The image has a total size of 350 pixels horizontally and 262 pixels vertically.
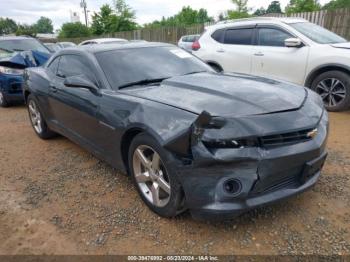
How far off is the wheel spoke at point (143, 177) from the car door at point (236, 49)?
471 cm

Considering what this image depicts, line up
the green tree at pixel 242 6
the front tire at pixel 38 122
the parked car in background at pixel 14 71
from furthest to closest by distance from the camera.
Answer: the green tree at pixel 242 6, the parked car in background at pixel 14 71, the front tire at pixel 38 122

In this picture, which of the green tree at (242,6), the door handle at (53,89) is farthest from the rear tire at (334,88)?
the green tree at (242,6)

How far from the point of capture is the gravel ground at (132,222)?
2.41 metres

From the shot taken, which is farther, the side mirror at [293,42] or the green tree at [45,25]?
the green tree at [45,25]

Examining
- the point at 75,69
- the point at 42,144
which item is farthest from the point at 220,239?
the point at 42,144

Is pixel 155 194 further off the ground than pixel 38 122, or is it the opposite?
pixel 155 194

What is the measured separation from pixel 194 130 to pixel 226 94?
655 mm

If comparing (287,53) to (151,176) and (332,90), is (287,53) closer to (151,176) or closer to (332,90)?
(332,90)

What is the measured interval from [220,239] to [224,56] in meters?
5.44

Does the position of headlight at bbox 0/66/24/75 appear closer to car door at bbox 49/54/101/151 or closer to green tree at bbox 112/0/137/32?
car door at bbox 49/54/101/151

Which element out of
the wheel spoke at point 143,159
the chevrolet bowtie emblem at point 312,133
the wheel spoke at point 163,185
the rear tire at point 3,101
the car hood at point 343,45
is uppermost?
the car hood at point 343,45

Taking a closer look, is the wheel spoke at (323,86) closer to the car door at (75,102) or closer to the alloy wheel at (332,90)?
the alloy wheel at (332,90)

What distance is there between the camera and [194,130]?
7.14 ft

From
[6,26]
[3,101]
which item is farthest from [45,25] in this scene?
[3,101]
